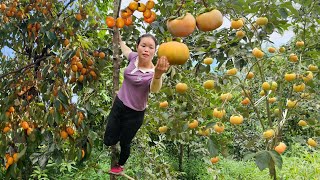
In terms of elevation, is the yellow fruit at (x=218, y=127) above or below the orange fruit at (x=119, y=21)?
below

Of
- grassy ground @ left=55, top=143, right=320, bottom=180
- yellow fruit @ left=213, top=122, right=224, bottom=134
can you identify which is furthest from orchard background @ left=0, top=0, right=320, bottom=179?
A: grassy ground @ left=55, top=143, right=320, bottom=180

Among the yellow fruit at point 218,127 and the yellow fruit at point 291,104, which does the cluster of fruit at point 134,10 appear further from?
the yellow fruit at point 291,104

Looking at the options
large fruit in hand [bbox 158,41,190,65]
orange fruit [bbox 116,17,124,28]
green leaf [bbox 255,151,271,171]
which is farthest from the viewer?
orange fruit [bbox 116,17,124,28]

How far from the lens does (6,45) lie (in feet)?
11.2

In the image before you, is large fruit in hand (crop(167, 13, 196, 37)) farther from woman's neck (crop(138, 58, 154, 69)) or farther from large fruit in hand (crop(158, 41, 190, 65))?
woman's neck (crop(138, 58, 154, 69))

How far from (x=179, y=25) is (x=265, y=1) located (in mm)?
1030

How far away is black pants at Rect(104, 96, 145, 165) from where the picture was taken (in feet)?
6.97

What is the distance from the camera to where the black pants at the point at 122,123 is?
83.6 inches

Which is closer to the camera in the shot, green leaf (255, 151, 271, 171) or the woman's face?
green leaf (255, 151, 271, 171)

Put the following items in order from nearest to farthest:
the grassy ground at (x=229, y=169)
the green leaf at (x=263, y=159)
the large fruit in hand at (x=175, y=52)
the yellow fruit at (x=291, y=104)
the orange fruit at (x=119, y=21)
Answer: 1. the large fruit in hand at (x=175, y=52)
2. the green leaf at (x=263, y=159)
3. the orange fruit at (x=119, y=21)
4. the yellow fruit at (x=291, y=104)
5. the grassy ground at (x=229, y=169)

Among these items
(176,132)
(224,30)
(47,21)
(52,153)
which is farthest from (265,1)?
(47,21)

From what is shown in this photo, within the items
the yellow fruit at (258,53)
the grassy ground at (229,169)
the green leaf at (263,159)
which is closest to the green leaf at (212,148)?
the green leaf at (263,159)

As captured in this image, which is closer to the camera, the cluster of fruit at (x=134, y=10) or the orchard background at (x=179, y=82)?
the cluster of fruit at (x=134, y=10)

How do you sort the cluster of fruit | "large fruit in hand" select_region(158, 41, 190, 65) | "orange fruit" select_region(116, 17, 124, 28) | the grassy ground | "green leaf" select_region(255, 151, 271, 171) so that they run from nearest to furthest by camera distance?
"large fruit in hand" select_region(158, 41, 190, 65)
"green leaf" select_region(255, 151, 271, 171)
the cluster of fruit
"orange fruit" select_region(116, 17, 124, 28)
the grassy ground
